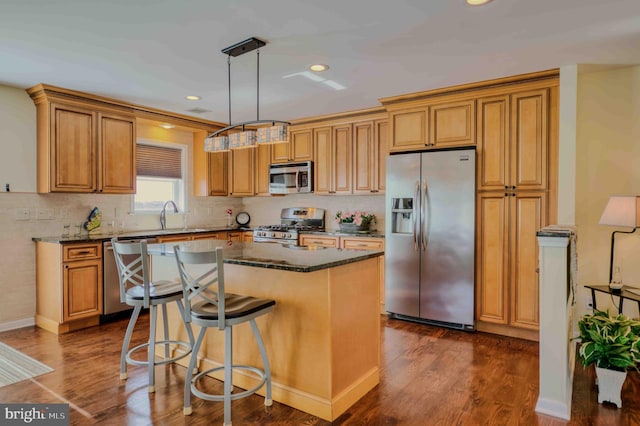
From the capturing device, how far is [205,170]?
5.50 m

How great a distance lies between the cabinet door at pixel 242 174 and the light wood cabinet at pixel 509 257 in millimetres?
3336

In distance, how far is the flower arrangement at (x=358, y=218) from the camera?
15.7 ft

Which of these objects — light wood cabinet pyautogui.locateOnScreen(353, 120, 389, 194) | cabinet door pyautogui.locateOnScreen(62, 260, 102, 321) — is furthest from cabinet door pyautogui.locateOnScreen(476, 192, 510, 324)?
cabinet door pyautogui.locateOnScreen(62, 260, 102, 321)

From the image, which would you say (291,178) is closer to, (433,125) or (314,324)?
(433,125)

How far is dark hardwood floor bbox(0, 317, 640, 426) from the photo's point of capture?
223 cm

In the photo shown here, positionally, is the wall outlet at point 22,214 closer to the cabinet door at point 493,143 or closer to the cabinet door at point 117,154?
the cabinet door at point 117,154

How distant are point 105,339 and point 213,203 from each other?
272cm

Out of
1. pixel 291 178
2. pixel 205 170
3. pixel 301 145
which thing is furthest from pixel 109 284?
pixel 301 145

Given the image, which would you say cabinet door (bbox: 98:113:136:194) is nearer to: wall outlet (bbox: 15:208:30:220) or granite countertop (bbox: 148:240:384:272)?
wall outlet (bbox: 15:208:30:220)

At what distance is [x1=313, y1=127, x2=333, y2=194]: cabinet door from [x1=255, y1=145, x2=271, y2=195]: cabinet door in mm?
851

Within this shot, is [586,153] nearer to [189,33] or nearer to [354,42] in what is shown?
[354,42]

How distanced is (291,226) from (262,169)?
98 centimetres

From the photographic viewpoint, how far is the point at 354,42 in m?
2.77

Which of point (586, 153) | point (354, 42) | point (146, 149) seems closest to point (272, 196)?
point (146, 149)
